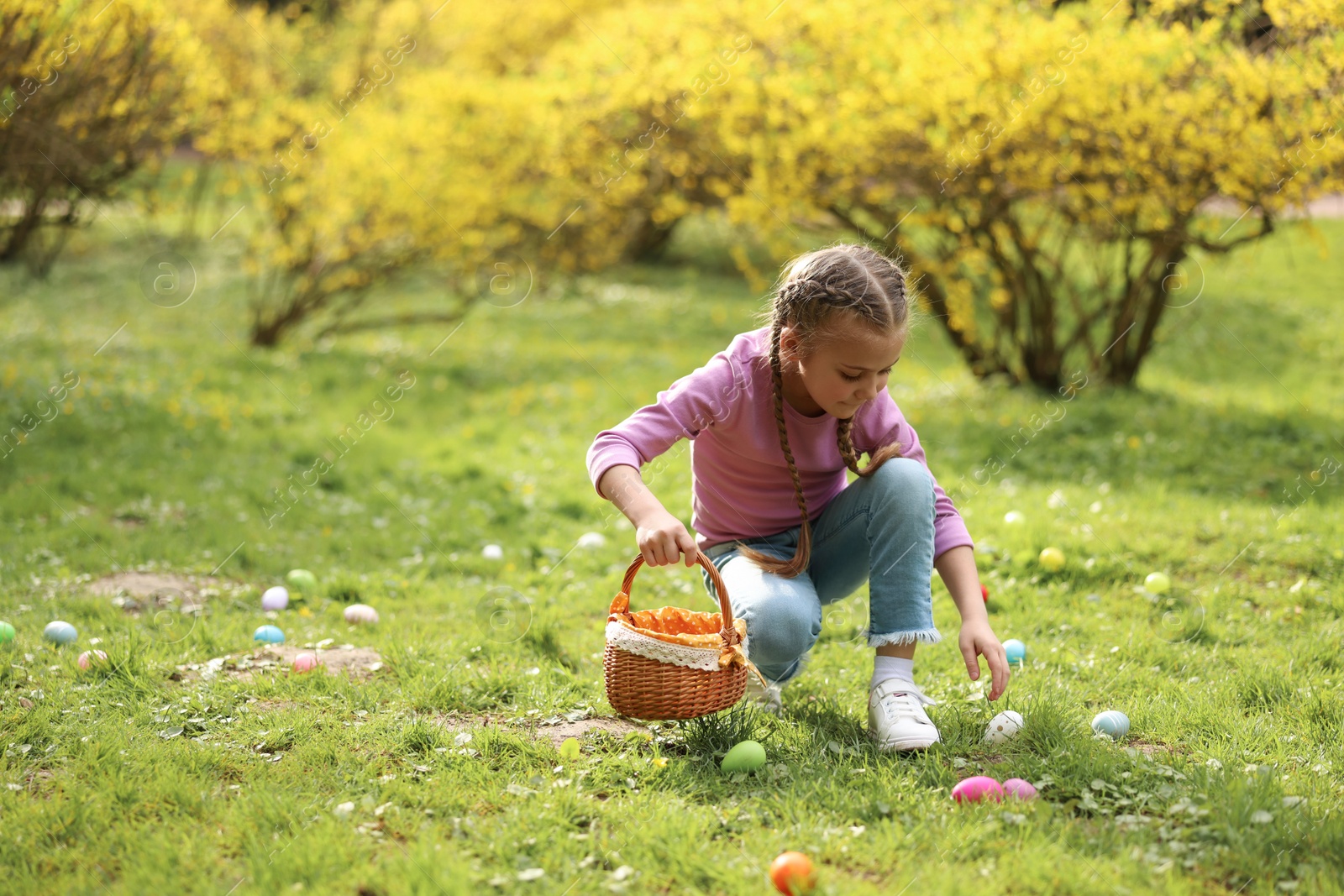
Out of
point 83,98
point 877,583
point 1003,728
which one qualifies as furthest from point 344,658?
point 83,98

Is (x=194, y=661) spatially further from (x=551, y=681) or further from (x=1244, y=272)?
(x=1244, y=272)

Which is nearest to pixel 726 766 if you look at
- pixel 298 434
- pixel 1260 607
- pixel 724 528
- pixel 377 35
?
pixel 724 528

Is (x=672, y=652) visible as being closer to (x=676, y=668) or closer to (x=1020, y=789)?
(x=676, y=668)

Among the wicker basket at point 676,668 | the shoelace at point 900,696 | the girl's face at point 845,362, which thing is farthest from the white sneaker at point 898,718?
the girl's face at point 845,362

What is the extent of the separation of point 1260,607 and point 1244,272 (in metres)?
9.09

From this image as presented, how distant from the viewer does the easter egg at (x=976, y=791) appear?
7.45 feet

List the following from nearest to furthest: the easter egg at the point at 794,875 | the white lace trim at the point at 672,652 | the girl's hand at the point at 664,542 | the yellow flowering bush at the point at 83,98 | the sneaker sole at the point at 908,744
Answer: the easter egg at the point at 794,875, the girl's hand at the point at 664,542, the white lace trim at the point at 672,652, the sneaker sole at the point at 908,744, the yellow flowering bush at the point at 83,98

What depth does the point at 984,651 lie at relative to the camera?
2.43 m

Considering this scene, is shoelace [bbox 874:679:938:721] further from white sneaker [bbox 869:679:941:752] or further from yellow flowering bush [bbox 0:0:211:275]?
yellow flowering bush [bbox 0:0:211:275]

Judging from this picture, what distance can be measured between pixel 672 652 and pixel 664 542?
0.29 metres

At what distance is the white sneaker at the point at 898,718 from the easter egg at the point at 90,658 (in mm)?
2098

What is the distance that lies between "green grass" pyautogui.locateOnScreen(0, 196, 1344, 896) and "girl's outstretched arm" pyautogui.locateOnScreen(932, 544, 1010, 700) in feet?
0.71

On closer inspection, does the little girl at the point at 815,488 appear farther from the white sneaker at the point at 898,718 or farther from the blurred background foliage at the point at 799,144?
the blurred background foliage at the point at 799,144

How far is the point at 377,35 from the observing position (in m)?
13.7
